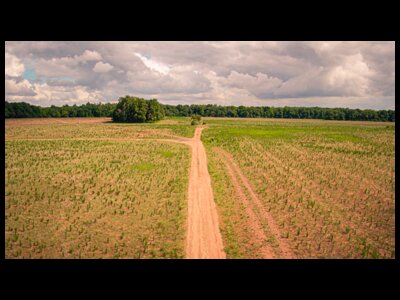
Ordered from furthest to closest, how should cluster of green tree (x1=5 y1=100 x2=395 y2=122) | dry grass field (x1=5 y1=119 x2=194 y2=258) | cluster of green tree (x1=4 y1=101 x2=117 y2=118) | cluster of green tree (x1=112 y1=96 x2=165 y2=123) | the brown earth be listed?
cluster of green tree (x1=4 y1=101 x2=117 y2=118), cluster of green tree (x1=5 y1=100 x2=395 y2=122), cluster of green tree (x1=112 y1=96 x2=165 y2=123), dry grass field (x1=5 y1=119 x2=194 y2=258), the brown earth

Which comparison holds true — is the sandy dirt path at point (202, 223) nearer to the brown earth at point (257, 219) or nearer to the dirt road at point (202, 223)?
the dirt road at point (202, 223)

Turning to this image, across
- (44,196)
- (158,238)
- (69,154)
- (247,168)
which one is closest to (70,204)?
(44,196)

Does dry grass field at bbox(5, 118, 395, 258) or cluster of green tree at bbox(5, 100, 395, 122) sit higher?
cluster of green tree at bbox(5, 100, 395, 122)

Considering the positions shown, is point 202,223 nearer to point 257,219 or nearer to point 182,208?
point 182,208

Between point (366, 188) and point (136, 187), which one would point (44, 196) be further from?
point (366, 188)

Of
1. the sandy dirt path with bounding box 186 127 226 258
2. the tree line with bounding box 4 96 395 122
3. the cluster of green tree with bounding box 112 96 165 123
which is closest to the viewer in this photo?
the sandy dirt path with bounding box 186 127 226 258

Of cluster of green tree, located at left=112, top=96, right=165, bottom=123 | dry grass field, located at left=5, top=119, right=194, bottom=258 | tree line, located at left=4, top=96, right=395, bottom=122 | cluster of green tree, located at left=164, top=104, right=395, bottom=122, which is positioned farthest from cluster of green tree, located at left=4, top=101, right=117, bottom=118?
dry grass field, located at left=5, top=119, right=194, bottom=258

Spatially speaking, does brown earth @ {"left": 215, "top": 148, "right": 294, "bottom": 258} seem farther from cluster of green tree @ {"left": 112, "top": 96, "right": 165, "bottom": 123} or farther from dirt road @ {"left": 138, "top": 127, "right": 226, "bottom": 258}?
cluster of green tree @ {"left": 112, "top": 96, "right": 165, "bottom": 123}

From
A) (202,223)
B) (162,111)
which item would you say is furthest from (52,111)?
(202,223)
